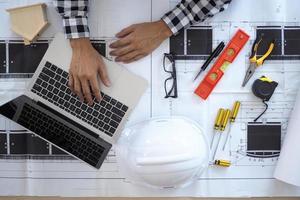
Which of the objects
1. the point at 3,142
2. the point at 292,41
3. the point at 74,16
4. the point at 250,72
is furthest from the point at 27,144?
the point at 292,41

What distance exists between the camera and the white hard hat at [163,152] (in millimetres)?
837

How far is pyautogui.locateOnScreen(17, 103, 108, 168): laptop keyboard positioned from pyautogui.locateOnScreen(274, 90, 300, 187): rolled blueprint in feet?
1.31

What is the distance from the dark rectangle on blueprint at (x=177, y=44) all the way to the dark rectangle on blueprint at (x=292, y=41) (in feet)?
0.77

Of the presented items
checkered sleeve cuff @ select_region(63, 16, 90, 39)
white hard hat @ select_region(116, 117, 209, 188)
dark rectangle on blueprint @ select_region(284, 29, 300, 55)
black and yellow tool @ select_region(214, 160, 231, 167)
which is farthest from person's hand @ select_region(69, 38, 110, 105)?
dark rectangle on blueprint @ select_region(284, 29, 300, 55)

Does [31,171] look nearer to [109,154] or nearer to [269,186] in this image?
[109,154]

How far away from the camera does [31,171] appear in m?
0.93

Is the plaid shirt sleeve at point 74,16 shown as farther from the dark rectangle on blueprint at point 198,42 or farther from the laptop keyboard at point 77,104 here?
the dark rectangle on blueprint at point 198,42

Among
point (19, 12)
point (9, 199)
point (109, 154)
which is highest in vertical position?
point (19, 12)

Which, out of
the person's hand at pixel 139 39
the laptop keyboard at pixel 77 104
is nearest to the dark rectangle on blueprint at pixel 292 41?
the person's hand at pixel 139 39

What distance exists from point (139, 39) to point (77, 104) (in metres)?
0.20

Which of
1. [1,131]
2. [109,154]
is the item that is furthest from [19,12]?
[109,154]

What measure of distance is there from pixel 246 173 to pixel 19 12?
634 mm

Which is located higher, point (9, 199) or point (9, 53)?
point (9, 53)

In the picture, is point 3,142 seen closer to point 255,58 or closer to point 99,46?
point 99,46
